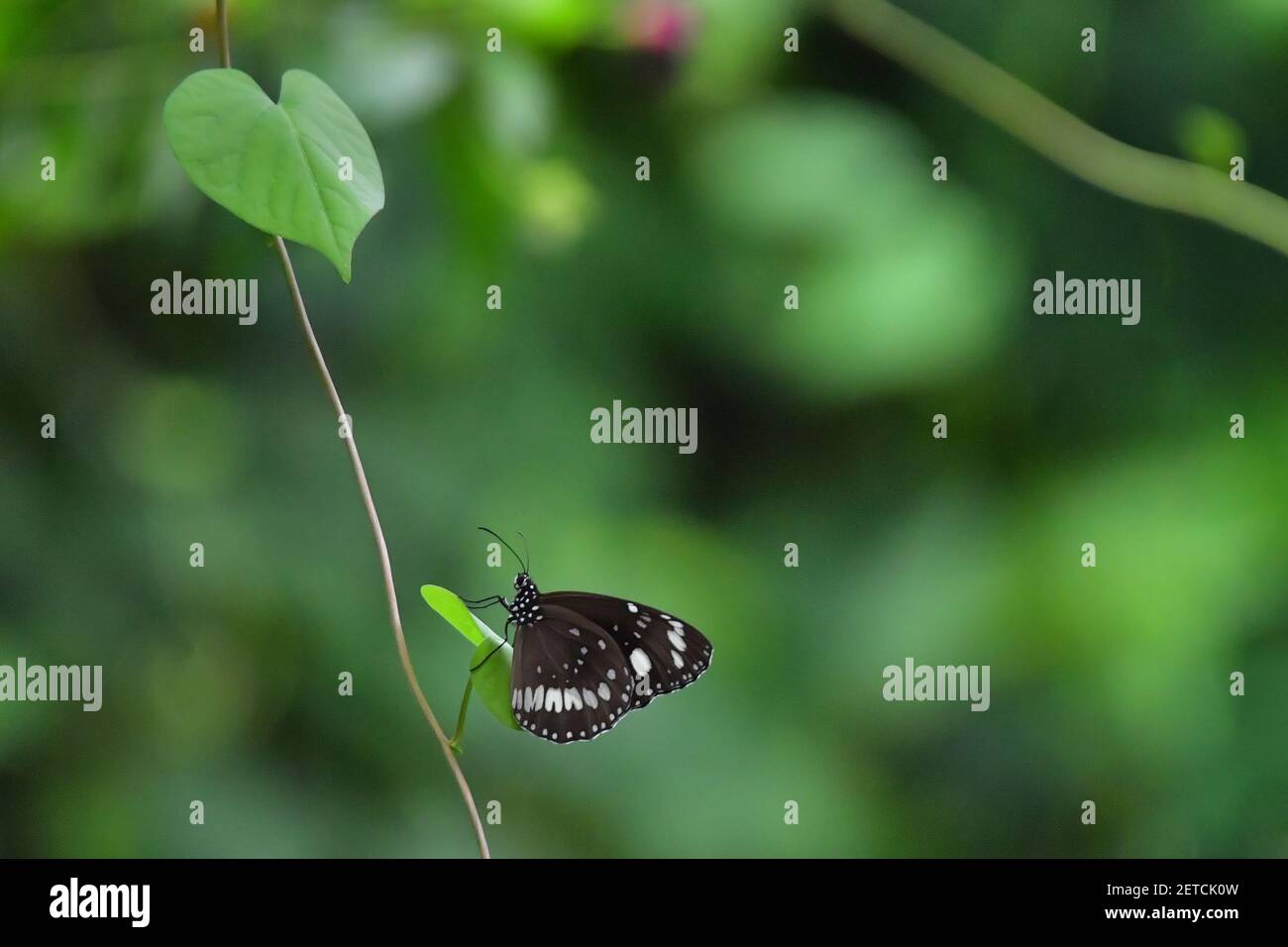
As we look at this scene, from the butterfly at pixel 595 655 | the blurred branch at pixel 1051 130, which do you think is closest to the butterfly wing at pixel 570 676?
the butterfly at pixel 595 655

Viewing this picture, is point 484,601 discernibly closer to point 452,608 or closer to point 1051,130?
point 452,608

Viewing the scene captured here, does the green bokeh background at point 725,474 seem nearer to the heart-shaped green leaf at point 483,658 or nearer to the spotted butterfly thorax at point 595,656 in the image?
the spotted butterfly thorax at point 595,656

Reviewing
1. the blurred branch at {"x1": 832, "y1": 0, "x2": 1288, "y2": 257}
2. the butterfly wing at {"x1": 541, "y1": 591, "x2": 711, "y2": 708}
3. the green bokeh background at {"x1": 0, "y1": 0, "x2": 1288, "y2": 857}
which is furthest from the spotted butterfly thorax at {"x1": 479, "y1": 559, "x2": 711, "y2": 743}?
the blurred branch at {"x1": 832, "y1": 0, "x2": 1288, "y2": 257}

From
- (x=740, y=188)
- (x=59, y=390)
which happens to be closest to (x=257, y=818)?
(x=59, y=390)

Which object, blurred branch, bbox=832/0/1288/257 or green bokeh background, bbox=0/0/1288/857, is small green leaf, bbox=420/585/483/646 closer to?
green bokeh background, bbox=0/0/1288/857

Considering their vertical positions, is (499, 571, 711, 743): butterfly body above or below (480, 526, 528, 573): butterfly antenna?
below

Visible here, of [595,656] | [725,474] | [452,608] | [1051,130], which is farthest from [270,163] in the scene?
[1051,130]
